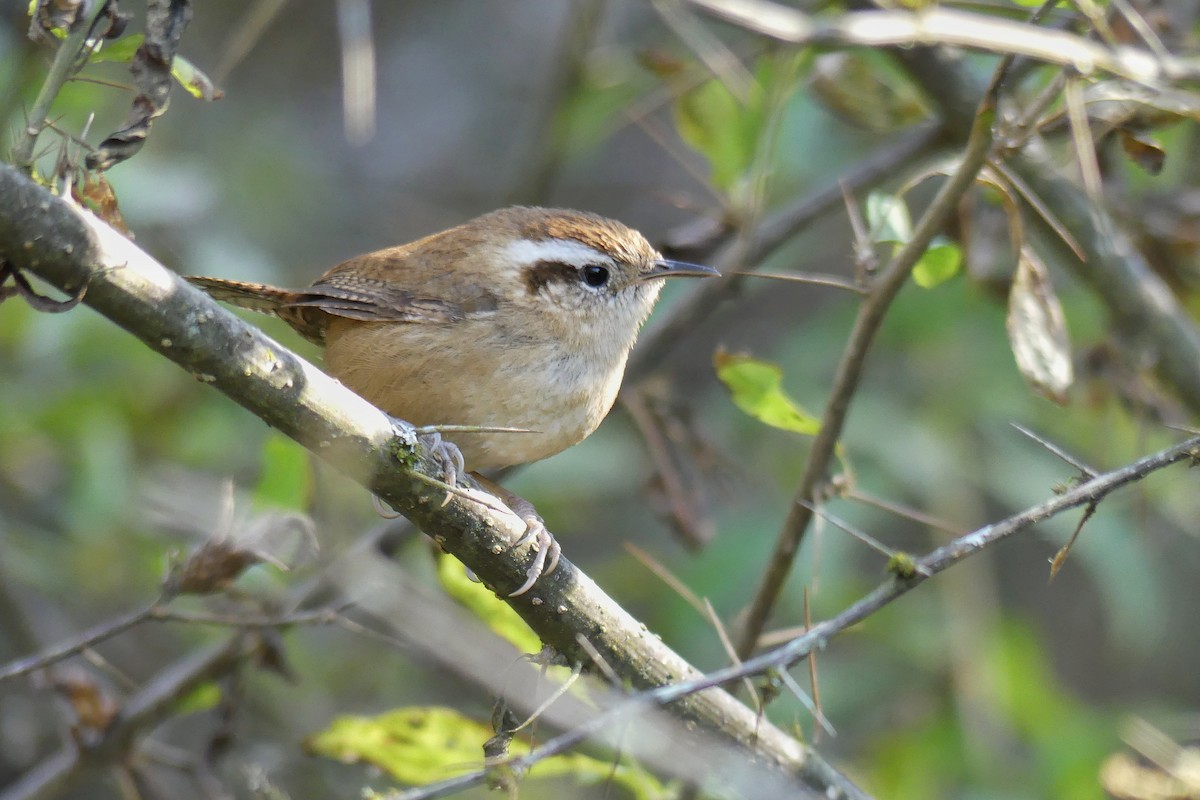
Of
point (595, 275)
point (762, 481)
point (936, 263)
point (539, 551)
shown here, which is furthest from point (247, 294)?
point (762, 481)

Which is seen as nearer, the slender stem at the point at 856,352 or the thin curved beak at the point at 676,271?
the slender stem at the point at 856,352

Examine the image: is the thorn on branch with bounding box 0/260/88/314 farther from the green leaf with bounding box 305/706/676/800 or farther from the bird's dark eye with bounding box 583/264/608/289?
the bird's dark eye with bounding box 583/264/608/289

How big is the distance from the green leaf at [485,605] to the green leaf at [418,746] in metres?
0.27

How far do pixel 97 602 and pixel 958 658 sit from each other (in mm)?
3758

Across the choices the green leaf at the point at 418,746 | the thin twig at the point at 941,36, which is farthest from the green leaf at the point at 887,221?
the green leaf at the point at 418,746

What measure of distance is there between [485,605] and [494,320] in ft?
2.62

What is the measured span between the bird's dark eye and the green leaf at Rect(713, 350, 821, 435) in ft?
2.37

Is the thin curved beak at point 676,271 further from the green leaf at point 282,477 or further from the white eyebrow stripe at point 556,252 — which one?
the green leaf at point 282,477

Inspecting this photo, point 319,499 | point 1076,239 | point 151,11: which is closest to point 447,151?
point 319,499

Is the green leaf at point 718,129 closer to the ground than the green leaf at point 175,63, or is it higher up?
closer to the ground

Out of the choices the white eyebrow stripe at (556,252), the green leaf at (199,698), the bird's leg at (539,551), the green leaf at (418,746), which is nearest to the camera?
the bird's leg at (539,551)

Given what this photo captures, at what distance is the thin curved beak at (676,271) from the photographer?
143 inches

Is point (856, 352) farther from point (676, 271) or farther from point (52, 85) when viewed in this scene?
point (52, 85)

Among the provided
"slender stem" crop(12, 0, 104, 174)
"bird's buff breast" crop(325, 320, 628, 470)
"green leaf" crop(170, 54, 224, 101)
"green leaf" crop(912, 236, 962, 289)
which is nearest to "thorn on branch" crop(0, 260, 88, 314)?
"slender stem" crop(12, 0, 104, 174)
